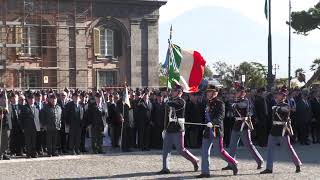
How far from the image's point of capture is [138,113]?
19.2 m

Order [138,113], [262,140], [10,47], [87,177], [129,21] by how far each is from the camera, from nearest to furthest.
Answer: [87,177] < [138,113] < [262,140] < [10,47] < [129,21]

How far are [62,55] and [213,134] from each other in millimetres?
29401

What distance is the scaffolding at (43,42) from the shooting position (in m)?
39.2

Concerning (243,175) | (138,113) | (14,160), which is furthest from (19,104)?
(243,175)

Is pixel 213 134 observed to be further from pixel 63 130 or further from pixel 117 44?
pixel 117 44

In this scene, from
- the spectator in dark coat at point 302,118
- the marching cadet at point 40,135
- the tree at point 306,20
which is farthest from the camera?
the tree at point 306,20

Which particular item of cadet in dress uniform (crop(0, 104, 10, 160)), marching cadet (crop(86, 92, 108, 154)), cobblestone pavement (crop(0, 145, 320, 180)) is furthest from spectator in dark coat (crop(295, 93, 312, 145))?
cadet in dress uniform (crop(0, 104, 10, 160))

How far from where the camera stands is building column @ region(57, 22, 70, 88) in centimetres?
4141

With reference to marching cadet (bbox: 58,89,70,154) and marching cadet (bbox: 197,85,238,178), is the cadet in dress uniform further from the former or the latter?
marching cadet (bbox: 197,85,238,178)

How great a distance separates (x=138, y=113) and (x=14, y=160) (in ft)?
14.1

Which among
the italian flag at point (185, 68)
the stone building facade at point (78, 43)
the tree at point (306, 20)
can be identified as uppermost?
the tree at point (306, 20)

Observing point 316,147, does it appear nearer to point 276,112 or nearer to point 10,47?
point 276,112

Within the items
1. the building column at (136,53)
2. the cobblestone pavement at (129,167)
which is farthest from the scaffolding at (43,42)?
the cobblestone pavement at (129,167)

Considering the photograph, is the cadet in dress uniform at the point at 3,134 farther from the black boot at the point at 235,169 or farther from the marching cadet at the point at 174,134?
the black boot at the point at 235,169
